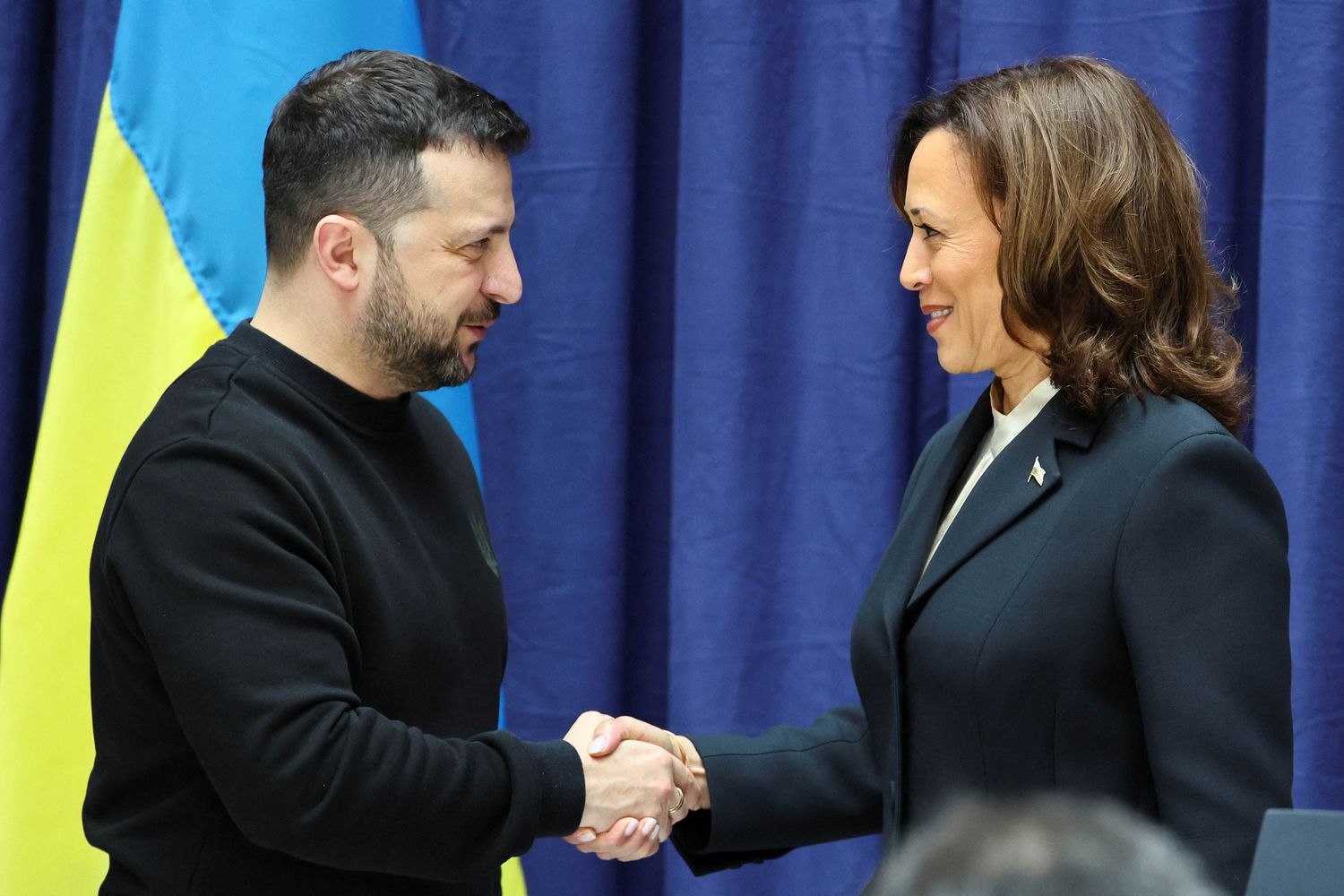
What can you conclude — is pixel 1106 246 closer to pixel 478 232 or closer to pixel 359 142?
pixel 478 232

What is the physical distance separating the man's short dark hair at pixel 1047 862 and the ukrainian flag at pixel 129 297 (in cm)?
184

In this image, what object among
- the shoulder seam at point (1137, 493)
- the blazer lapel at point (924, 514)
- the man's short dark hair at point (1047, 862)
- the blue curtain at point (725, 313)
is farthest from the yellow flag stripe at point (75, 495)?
the man's short dark hair at point (1047, 862)

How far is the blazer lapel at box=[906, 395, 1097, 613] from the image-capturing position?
153cm

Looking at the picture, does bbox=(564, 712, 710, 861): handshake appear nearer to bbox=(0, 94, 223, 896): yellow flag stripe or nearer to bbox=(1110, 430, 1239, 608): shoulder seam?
bbox=(1110, 430, 1239, 608): shoulder seam

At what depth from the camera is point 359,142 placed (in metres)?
1.68

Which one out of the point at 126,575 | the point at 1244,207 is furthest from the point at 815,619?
the point at 126,575

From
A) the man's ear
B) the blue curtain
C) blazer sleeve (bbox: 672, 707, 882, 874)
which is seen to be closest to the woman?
blazer sleeve (bbox: 672, 707, 882, 874)

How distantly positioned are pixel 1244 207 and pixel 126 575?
186cm

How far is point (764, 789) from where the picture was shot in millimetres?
1920

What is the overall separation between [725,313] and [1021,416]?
0.99 m

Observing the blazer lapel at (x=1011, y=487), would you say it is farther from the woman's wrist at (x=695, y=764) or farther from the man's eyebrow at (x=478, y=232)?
the man's eyebrow at (x=478, y=232)

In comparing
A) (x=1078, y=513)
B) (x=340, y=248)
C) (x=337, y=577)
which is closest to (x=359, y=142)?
(x=340, y=248)

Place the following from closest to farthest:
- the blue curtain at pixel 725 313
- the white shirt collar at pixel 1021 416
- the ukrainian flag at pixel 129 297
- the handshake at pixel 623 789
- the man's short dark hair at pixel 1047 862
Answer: the man's short dark hair at pixel 1047 862 < the white shirt collar at pixel 1021 416 < the handshake at pixel 623 789 < the ukrainian flag at pixel 129 297 < the blue curtain at pixel 725 313

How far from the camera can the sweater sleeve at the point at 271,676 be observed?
1.42m
